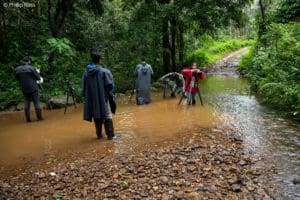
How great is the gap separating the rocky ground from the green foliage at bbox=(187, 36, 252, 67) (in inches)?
784

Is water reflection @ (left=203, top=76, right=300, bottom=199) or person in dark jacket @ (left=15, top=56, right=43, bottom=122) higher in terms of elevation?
person in dark jacket @ (left=15, top=56, right=43, bottom=122)

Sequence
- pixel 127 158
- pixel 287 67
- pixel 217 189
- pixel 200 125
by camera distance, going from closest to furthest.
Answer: pixel 217 189 → pixel 127 158 → pixel 200 125 → pixel 287 67

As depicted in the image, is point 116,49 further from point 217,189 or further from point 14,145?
point 217,189

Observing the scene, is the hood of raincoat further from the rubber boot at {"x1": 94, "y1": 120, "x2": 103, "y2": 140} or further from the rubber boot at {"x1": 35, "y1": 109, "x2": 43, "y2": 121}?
the rubber boot at {"x1": 35, "y1": 109, "x2": 43, "y2": 121}

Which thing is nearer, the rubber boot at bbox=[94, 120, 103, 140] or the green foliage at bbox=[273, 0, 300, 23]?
the rubber boot at bbox=[94, 120, 103, 140]

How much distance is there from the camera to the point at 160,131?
382 inches

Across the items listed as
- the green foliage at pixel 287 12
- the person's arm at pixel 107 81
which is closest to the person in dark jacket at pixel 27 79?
the person's arm at pixel 107 81

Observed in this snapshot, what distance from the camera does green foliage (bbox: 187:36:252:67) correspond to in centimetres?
2906

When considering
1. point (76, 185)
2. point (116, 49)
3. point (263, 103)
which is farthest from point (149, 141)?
point (116, 49)

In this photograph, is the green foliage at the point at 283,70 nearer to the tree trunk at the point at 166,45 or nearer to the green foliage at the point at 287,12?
the green foliage at the point at 287,12

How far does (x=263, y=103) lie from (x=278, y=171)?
284 inches

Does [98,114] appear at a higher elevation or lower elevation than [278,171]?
higher

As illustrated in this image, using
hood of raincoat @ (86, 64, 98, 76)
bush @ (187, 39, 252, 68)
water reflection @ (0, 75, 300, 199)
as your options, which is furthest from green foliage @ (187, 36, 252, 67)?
hood of raincoat @ (86, 64, 98, 76)

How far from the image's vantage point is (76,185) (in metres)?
6.22
